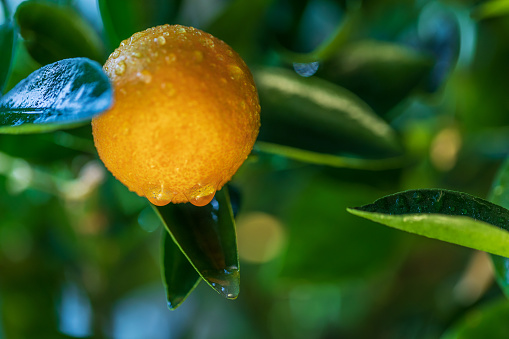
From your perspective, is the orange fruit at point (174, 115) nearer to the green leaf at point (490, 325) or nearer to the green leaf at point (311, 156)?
the green leaf at point (311, 156)

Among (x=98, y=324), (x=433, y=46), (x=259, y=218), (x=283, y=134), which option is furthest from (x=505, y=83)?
(x=98, y=324)

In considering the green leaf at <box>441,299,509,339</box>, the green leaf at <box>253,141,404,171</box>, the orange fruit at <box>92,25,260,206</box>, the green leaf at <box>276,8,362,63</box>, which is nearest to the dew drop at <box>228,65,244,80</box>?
the orange fruit at <box>92,25,260,206</box>

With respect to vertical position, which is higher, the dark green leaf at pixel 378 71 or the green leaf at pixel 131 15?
the green leaf at pixel 131 15

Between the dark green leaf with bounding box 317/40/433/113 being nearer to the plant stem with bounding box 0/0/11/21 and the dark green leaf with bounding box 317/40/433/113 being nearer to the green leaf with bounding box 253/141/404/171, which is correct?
the green leaf with bounding box 253/141/404/171

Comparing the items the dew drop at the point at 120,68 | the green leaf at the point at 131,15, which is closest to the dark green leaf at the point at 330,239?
the green leaf at the point at 131,15

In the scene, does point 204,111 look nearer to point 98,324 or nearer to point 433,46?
point 433,46

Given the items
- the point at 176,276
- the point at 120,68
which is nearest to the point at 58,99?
the point at 120,68

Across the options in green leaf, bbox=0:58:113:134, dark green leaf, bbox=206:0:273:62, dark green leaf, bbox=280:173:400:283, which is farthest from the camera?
dark green leaf, bbox=280:173:400:283

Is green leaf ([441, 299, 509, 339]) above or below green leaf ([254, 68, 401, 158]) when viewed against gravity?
below
